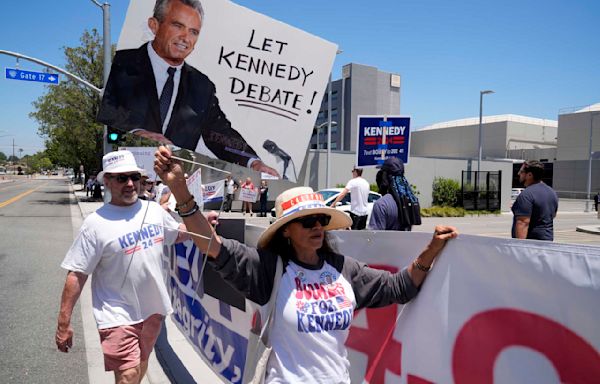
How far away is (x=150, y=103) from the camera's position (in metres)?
3.04

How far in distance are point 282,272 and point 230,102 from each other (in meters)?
1.36

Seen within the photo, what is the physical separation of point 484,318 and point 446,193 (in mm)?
29473

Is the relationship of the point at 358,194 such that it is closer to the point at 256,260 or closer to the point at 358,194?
the point at 358,194

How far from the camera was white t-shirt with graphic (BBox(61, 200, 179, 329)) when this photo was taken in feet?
10.3

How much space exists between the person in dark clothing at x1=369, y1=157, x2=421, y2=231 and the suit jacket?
1769 mm

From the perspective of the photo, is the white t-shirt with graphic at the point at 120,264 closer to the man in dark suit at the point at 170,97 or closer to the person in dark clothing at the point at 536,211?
the man in dark suit at the point at 170,97

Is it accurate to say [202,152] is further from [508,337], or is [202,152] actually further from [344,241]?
[508,337]

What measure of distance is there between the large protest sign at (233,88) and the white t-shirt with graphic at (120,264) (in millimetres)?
662

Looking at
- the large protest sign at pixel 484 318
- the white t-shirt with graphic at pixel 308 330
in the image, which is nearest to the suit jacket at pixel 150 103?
the large protest sign at pixel 484 318

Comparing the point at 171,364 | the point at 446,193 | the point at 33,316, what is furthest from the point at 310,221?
the point at 446,193

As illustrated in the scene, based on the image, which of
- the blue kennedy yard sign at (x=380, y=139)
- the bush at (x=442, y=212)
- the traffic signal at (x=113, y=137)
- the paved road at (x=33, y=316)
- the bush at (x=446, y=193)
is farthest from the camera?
the bush at (x=446, y=193)

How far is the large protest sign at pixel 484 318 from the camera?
5.87 ft

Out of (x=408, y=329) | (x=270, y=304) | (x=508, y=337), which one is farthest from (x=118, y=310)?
(x=508, y=337)

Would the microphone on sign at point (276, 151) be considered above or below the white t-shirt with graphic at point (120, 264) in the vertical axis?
above
